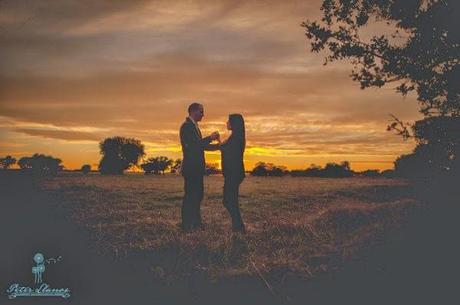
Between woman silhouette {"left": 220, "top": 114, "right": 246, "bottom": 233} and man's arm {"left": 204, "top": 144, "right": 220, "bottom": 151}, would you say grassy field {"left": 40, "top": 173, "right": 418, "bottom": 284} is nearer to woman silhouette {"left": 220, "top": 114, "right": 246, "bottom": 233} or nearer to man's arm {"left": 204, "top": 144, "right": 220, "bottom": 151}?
woman silhouette {"left": 220, "top": 114, "right": 246, "bottom": 233}

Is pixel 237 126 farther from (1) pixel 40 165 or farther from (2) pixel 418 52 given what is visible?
(1) pixel 40 165

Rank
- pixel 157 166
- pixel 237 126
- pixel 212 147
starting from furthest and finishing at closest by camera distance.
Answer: pixel 157 166 → pixel 212 147 → pixel 237 126

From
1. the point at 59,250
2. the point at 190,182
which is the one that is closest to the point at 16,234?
the point at 59,250

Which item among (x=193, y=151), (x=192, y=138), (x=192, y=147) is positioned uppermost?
(x=192, y=138)

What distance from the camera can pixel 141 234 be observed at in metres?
14.7

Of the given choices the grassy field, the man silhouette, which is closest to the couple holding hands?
the man silhouette

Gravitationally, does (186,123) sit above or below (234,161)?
above

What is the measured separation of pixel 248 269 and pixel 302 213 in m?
8.50

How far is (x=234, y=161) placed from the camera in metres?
13.6

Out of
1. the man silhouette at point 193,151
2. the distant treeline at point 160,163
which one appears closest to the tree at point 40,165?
the distant treeline at point 160,163

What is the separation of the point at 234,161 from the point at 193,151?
46.1 inches

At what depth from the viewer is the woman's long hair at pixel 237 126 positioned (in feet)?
43.4

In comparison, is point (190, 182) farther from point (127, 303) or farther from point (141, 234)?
point (127, 303)

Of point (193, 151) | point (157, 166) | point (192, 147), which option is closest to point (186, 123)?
point (192, 147)
